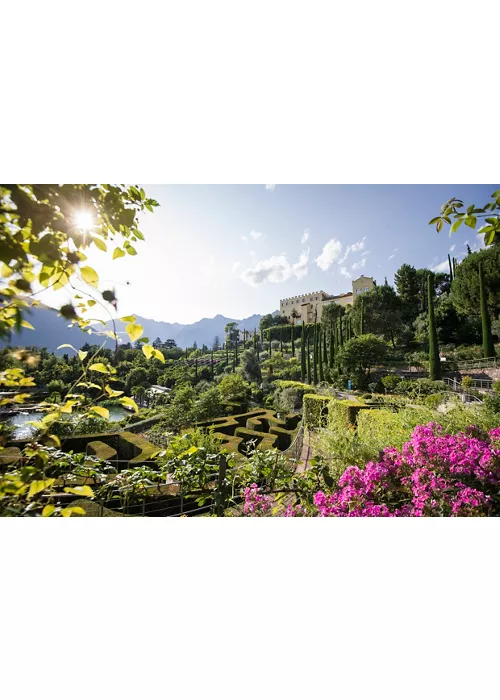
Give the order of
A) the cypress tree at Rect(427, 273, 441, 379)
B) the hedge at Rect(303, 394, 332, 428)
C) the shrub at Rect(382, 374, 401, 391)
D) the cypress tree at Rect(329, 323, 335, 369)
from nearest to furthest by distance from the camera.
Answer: the cypress tree at Rect(427, 273, 441, 379)
the shrub at Rect(382, 374, 401, 391)
the cypress tree at Rect(329, 323, 335, 369)
the hedge at Rect(303, 394, 332, 428)

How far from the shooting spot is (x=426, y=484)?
153 centimetres

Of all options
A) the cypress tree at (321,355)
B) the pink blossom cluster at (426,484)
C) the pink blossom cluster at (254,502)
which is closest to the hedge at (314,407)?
the cypress tree at (321,355)

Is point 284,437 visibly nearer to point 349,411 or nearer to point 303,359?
point 349,411

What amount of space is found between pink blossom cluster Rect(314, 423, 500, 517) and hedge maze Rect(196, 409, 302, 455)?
1614mm

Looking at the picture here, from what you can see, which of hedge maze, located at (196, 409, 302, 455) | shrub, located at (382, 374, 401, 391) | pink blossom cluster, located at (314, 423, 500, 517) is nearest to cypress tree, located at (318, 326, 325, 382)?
shrub, located at (382, 374, 401, 391)

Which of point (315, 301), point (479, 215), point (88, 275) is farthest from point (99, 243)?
point (315, 301)

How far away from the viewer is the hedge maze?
327 centimetres

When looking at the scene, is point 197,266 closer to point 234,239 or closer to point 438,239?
point 234,239

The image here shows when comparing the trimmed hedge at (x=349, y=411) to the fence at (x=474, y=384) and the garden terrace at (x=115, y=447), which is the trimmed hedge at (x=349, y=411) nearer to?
the fence at (x=474, y=384)

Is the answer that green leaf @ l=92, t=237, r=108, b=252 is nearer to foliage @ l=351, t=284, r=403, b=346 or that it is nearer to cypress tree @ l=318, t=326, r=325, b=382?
foliage @ l=351, t=284, r=403, b=346

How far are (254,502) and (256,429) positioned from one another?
2422 mm

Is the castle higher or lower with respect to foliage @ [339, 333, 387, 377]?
higher

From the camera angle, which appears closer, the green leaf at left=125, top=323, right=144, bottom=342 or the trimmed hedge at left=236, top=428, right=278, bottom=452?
the green leaf at left=125, top=323, right=144, bottom=342
